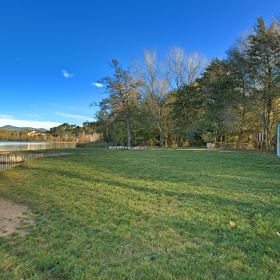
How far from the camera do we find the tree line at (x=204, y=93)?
12453 mm

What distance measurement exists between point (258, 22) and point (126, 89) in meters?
10.9

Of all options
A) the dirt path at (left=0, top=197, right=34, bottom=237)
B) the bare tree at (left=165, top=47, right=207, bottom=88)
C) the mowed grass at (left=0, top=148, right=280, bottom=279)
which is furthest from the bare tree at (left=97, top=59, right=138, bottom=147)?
the dirt path at (left=0, top=197, right=34, bottom=237)

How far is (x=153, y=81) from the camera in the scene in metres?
19.4

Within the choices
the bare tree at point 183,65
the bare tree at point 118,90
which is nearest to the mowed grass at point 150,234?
the bare tree at point 118,90

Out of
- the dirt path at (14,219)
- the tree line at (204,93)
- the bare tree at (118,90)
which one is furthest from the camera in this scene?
the bare tree at (118,90)

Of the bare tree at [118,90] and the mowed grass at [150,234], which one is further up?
the bare tree at [118,90]

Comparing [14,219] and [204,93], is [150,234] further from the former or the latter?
[204,93]

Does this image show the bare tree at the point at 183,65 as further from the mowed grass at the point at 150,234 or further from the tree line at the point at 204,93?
the mowed grass at the point at 150,234

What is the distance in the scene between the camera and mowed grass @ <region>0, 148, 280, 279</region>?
5.34 ft

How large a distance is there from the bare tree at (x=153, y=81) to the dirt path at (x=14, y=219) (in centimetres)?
1667

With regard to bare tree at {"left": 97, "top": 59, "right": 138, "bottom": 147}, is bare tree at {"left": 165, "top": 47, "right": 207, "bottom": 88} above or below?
above

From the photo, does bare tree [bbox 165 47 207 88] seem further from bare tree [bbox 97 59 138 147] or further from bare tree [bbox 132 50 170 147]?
bare tree [bbox 97 59 138 147]

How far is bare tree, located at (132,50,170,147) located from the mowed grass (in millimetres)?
16108

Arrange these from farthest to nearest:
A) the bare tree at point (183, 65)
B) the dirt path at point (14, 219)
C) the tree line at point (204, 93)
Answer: the bare tree at point (183, 65)
the tree line at point (204, 93)
the dirt path at point (14, 219)
